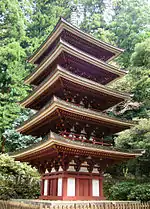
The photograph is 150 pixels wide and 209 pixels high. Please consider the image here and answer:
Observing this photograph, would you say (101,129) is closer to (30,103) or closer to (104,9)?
(30,103)

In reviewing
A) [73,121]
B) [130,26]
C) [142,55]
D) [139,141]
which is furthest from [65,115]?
[130,26]

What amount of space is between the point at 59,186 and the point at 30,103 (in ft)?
19.8

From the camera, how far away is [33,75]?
609 inches

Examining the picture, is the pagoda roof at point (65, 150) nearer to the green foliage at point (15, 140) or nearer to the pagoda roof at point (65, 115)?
the pagoda roof at point (65, 115)

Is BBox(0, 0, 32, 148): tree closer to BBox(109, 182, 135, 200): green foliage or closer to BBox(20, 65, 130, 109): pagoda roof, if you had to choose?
BBox(20, 65, 130, 109): pagoda roof

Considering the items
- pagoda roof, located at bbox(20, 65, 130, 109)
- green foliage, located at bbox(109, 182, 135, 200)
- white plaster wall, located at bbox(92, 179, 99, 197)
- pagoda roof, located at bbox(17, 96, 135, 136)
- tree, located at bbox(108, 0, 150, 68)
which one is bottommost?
green foliage, located at bbox(109, 182, 135, 200)

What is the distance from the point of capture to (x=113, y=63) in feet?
106

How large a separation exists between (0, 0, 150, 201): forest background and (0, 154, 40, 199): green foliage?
90 mm

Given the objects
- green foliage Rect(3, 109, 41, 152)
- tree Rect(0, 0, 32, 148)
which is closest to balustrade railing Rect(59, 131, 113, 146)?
green foliage Rect(3, 109, 41, 152)

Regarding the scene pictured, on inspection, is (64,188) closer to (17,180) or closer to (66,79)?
(66,79)

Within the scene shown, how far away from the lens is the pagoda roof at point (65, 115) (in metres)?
11.0

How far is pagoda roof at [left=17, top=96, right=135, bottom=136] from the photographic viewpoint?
11.0 meters

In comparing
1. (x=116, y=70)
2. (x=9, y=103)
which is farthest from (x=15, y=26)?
(x=116, y=70)

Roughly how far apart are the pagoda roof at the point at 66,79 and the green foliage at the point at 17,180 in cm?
792
